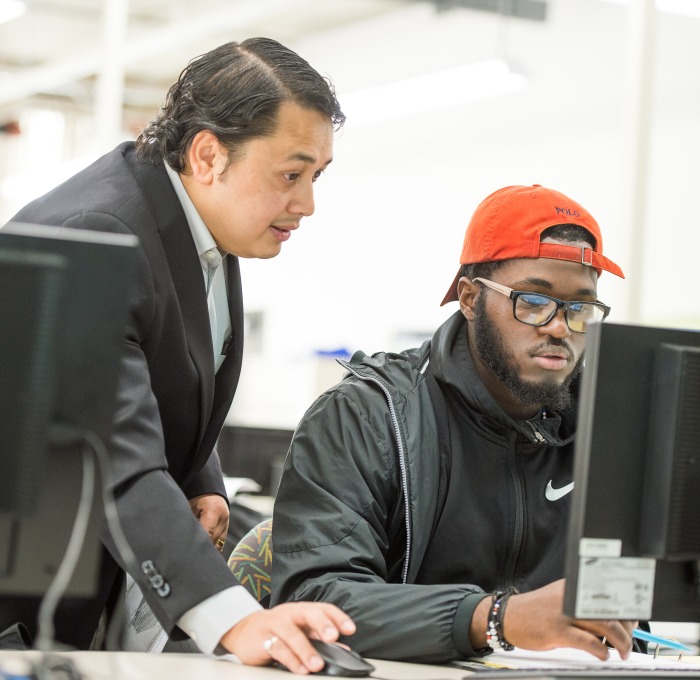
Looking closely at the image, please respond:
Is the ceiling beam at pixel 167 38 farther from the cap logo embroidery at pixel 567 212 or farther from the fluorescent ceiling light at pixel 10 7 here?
the cap logo embroidery at pixel 567 212

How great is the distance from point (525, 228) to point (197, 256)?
60 cm

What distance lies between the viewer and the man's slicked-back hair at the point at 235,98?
1838mm

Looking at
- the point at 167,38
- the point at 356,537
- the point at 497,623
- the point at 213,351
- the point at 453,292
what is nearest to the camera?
the point at 497,623

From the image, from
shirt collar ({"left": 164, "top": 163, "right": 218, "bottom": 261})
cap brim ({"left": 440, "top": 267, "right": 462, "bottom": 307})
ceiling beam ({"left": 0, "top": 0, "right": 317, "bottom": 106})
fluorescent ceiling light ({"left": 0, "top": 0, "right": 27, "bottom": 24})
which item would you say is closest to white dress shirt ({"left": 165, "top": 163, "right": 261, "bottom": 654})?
shirt collar ({"left": 164, "top": 163, "right": 218, "bottom": 261})

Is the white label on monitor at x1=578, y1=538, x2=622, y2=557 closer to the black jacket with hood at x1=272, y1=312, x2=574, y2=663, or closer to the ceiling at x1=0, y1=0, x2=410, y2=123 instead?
the black jacket with hood at x1=272, y1=312, x2=574, y2=663

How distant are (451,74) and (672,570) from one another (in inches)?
234

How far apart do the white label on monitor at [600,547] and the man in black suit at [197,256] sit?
0.33 meters

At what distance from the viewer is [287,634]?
141 cm

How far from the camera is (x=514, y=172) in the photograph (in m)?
8.20

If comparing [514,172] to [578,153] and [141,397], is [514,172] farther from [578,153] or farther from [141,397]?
[141,397]

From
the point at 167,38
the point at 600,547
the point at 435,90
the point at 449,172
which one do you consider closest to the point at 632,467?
the point at 600,547

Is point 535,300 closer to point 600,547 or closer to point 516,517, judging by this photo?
point 516,517

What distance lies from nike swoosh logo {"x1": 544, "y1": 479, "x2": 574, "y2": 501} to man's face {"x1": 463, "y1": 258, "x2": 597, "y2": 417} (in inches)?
5.7

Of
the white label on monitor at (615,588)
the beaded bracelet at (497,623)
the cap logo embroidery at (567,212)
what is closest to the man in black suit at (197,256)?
the beaded bracelet at (497,623)
